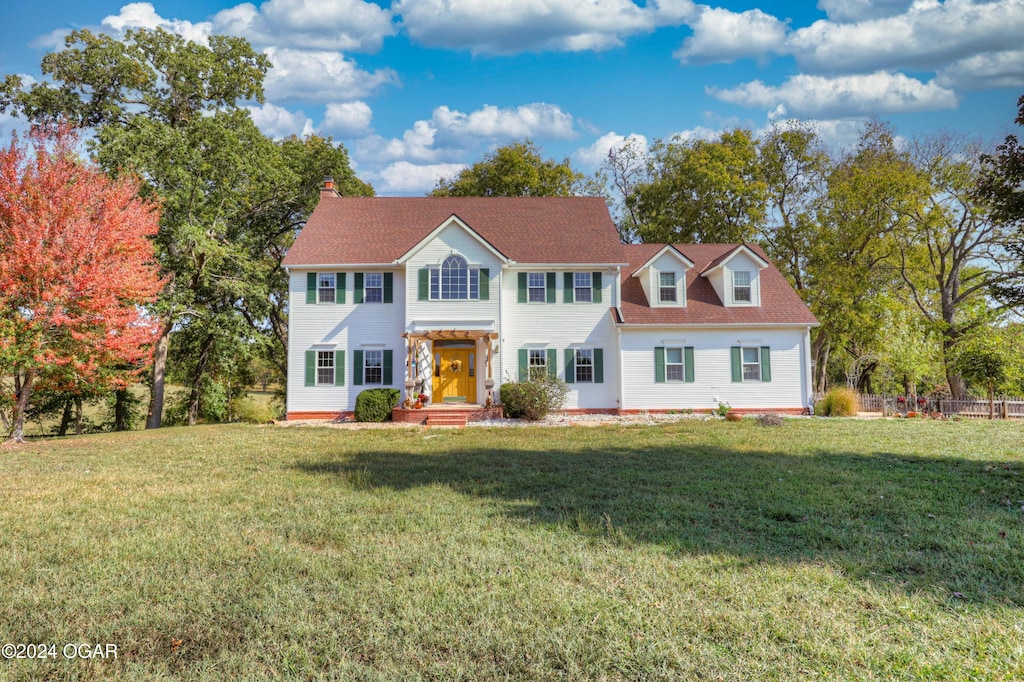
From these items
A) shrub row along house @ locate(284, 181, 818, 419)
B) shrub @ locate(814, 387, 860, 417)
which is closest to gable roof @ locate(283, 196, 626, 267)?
shrub row along house @ locate(284, 181, 818, 419)

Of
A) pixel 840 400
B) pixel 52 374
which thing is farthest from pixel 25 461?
pixel 840 400

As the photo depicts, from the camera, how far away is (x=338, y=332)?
69.8 ft

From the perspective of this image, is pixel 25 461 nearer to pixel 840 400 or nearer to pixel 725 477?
pixel 725 477

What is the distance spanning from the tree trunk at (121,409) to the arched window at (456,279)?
15575 millimetres

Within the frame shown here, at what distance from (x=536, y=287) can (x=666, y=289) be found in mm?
5170

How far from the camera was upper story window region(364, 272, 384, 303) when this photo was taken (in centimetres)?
2150

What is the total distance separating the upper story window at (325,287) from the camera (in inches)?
843

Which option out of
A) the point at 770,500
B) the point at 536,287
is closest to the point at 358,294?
the point at 536,287

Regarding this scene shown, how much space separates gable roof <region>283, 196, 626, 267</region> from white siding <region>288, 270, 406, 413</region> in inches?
46.1

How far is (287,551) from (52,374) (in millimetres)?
15120

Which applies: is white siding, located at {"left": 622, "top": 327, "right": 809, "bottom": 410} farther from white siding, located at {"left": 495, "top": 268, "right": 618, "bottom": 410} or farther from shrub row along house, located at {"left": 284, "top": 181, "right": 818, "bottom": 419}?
white siding, located at {"left": 495, "top": 268, "right": 618, "bottom": 410}

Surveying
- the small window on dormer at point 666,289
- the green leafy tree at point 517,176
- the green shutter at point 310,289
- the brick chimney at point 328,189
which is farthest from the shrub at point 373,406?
the green leafy tree at point 517,176

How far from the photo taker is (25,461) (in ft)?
38.5

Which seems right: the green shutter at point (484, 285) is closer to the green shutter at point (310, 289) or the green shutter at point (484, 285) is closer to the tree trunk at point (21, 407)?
the green shutter at point (310, 289)
